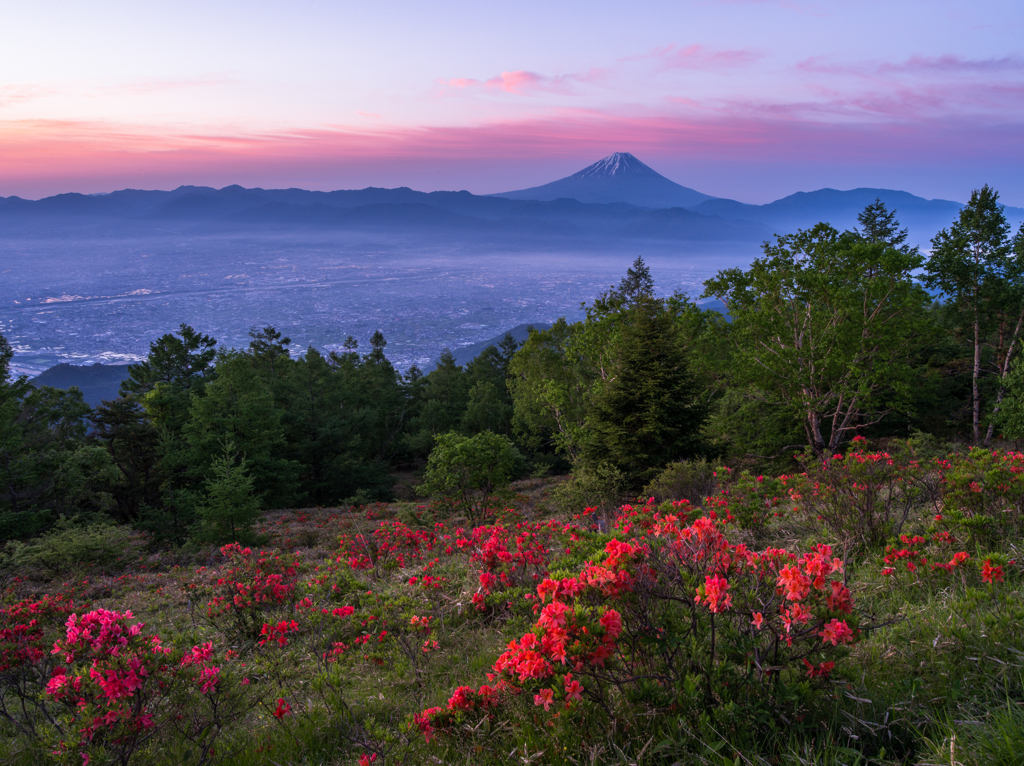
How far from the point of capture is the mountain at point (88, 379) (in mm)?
140250

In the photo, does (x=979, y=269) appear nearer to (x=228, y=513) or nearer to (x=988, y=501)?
(x=988, y=501)

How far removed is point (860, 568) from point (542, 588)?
3.75 meters

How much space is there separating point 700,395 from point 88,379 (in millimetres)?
185480

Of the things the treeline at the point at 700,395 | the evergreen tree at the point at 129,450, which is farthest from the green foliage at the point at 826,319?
the evergreen tree at the point at 129,450

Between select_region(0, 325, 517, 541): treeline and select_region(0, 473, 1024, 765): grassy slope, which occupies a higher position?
select_region(0, 473, 1024, 765): grassy slope

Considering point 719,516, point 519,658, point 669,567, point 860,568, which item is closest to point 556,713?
point 519,658

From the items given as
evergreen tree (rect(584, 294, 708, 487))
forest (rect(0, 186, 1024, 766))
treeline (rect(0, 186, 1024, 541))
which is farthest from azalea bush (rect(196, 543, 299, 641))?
evergreen tree (rect(584, 294, 708, 487))

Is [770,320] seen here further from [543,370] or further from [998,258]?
[543,370]

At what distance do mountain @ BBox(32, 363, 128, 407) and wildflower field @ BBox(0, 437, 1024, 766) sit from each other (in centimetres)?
16795

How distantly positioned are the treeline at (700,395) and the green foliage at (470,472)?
2275mm

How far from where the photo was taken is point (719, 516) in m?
6.73

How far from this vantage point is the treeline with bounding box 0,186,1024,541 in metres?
16.4

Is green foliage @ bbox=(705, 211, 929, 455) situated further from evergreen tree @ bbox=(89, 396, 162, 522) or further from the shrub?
evergreen tree @ bbox=(89, 396, 162, 522)

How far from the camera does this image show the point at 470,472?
14766mm
